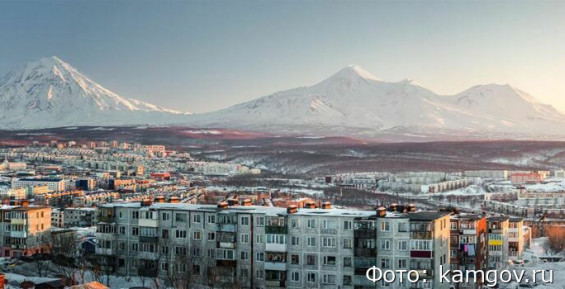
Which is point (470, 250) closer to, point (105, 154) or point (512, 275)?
point (512, 275)

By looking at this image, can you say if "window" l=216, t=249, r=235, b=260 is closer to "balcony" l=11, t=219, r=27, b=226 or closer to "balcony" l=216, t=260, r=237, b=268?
"balcony" l=216, t=260, r=237, b=268

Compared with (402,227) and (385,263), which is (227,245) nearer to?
(385,263)

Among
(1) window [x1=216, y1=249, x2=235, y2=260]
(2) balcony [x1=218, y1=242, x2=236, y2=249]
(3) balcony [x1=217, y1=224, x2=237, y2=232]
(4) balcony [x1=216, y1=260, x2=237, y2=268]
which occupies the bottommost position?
(4) balcony [x1=216, y1=260, x2=237, y2=268]

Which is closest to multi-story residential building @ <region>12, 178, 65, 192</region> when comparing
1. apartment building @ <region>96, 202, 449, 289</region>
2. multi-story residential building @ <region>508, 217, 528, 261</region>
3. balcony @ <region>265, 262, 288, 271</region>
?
apartment building @ <region>96, 202, 449, 289</region>

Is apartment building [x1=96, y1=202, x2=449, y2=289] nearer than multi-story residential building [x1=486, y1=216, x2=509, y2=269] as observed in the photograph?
Yes

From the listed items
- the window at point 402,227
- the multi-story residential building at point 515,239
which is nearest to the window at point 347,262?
the window at point 402,227

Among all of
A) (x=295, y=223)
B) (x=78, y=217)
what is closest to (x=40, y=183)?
(x=78, y=217)

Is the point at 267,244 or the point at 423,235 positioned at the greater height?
the point at 423,235

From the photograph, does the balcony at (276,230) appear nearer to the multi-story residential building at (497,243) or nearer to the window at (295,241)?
the window at (295,241)

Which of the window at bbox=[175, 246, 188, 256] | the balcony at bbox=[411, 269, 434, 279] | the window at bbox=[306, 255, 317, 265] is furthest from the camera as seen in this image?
the window at bbox=[175, 246, 188, 256]
